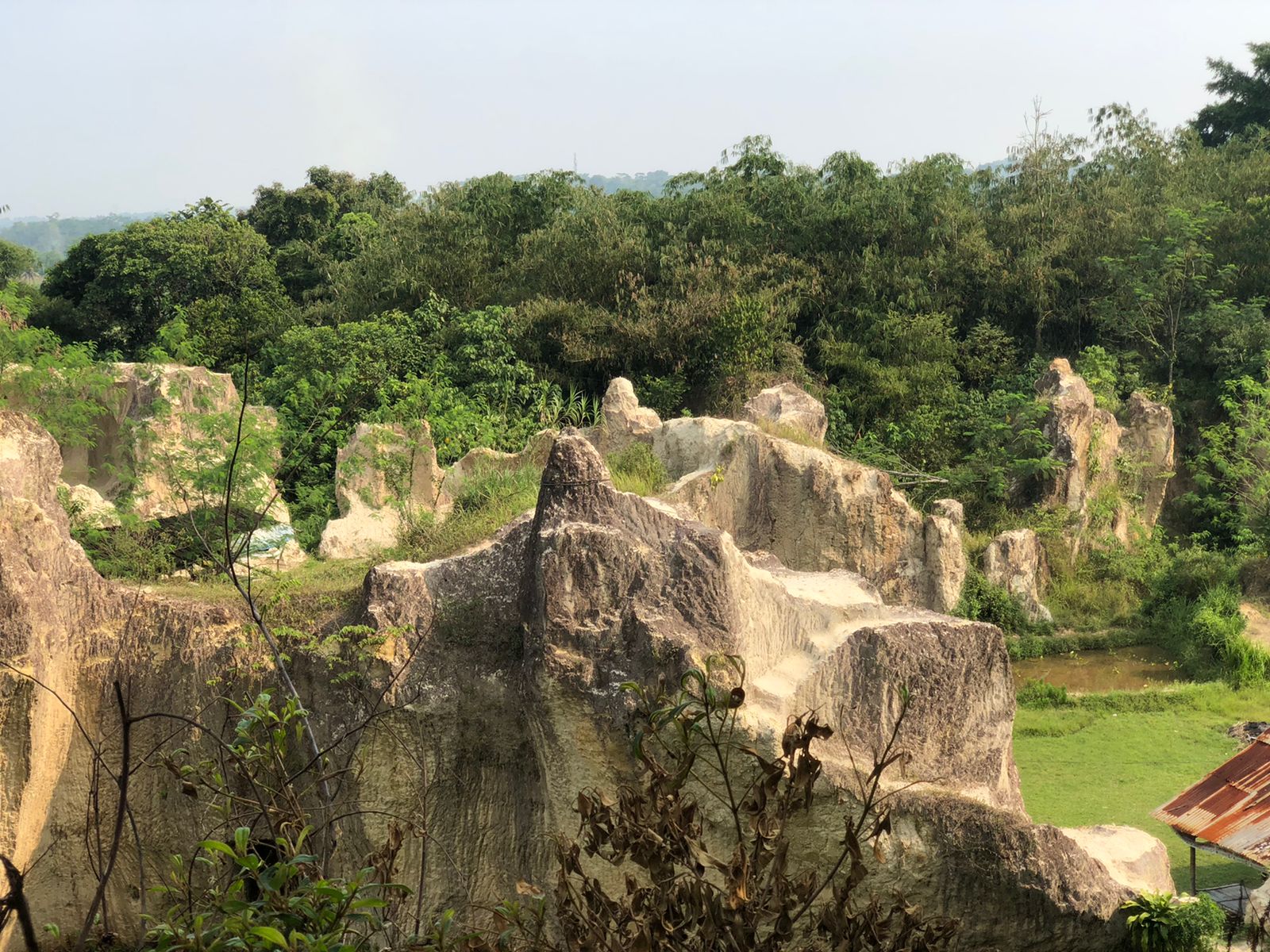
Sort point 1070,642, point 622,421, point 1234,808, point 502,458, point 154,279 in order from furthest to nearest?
point 154,279, point 1070,642, point 622,421, point 502,458, point 1234,808

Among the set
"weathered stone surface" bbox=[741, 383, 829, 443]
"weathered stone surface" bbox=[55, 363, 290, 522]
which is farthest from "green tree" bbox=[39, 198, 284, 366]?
"weathered stone surface" bbox=[741, 383, 829, 443]

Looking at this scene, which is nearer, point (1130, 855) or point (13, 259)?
point (1130, 855)

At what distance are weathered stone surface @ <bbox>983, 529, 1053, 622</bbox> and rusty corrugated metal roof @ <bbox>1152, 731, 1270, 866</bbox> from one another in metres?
7.34

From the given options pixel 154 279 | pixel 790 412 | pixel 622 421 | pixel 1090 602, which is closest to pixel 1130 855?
pixel 790 412

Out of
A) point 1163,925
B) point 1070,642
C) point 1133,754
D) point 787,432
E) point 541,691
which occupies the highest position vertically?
point 787,432

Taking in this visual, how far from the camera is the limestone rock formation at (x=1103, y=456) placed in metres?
19.5

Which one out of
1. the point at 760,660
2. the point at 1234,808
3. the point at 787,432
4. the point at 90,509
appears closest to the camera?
the point at 760,660

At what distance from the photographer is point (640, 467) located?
1440 centimetres

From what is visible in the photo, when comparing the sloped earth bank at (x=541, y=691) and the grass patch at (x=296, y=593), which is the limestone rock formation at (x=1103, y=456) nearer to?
the sloped earth bank at (x=541, y=691)

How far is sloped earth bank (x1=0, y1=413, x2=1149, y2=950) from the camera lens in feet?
24.7

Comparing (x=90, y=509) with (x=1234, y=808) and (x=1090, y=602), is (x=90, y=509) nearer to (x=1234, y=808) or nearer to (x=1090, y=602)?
(x=1234, y=808)

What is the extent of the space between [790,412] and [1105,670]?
5742 millimetres

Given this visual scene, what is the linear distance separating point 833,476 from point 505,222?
1245 cm

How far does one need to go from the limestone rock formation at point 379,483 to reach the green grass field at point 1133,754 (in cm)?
719
